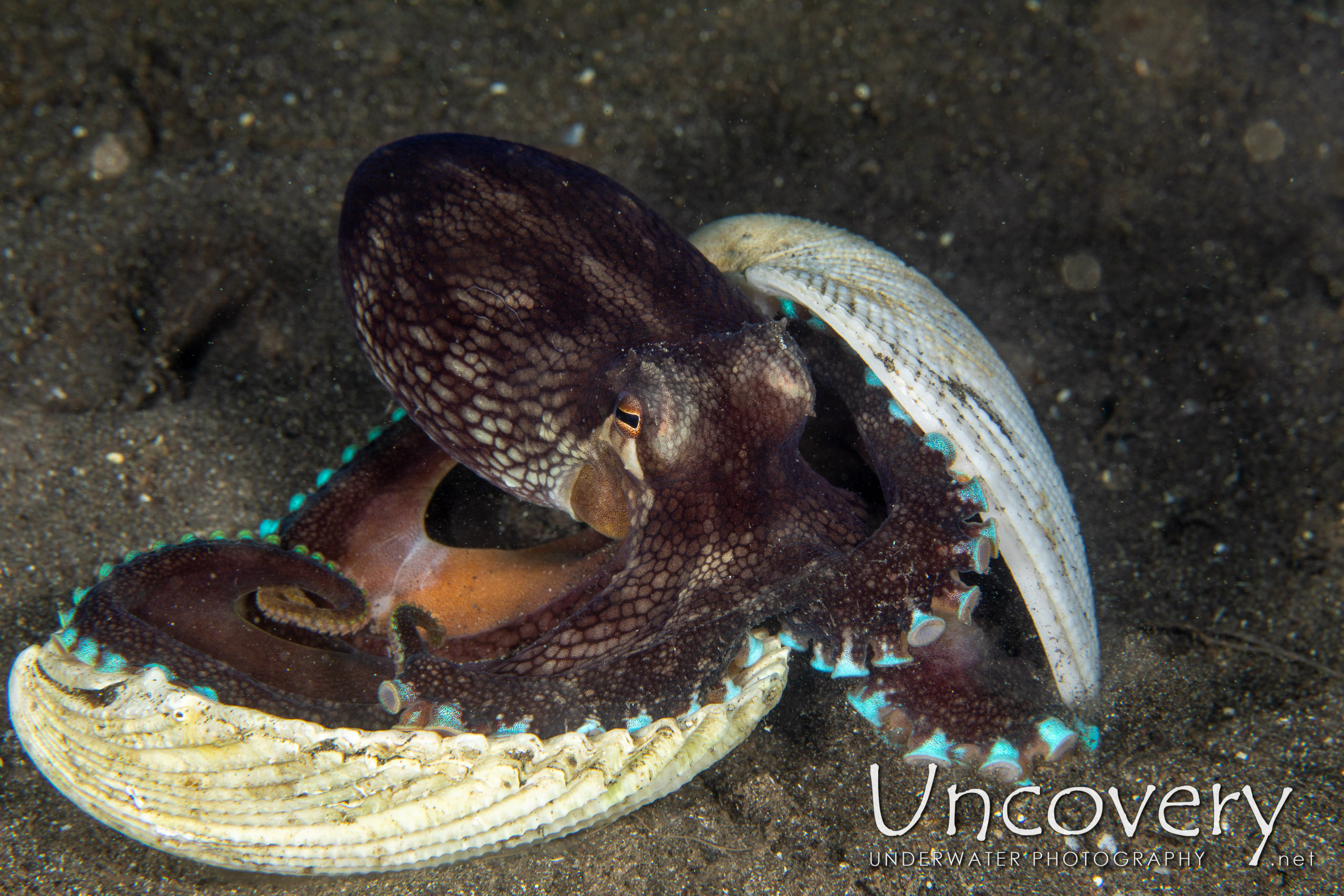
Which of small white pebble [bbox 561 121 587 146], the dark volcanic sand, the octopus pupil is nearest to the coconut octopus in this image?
the octopus pupil

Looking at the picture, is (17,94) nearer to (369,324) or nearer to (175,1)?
(175,1)

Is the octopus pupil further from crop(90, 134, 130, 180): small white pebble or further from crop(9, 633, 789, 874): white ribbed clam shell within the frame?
crop(90, 134, 130, 180): small white pebble

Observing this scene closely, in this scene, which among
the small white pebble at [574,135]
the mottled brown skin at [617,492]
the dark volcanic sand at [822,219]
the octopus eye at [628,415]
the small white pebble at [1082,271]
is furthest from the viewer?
the small white pebble at [574,135]

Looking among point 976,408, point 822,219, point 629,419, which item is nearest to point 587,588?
point 629,419

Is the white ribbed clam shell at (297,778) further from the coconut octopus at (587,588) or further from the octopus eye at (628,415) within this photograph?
the octopus eye at (628,415)

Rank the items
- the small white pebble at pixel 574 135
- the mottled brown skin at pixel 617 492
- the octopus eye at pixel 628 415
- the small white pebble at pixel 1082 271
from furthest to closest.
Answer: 1. the small white pebble at pixel 574 135
2. the small white pebble at pixel 1082 271
3. the mottled brown skin at pixel 617 492
4. the octopus eye at pixel 628 415

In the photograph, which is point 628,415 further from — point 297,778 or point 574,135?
point 574,135

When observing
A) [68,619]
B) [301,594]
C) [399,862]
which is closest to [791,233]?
[301,594]

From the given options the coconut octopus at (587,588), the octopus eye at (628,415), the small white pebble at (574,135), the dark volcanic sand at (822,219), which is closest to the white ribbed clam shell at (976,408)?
the coconut octopus at (587,588)

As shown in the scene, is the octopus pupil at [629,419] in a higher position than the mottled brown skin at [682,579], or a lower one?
higher
